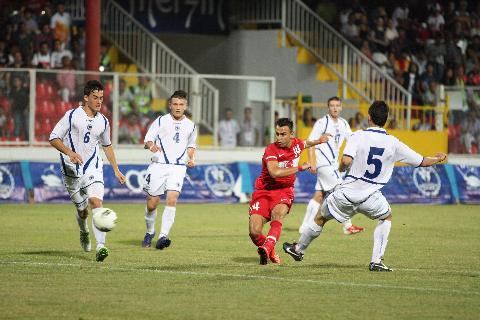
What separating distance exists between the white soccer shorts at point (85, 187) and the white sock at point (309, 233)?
2.63 metres

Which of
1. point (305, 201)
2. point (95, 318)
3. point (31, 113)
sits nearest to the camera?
point (95, 318)

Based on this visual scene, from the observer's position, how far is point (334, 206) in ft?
43.9

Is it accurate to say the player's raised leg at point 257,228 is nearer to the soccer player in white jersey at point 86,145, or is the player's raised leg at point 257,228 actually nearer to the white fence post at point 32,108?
the soccer player in white jersey at point 86,145

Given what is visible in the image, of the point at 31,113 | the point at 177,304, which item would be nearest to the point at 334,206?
the point at 177,304

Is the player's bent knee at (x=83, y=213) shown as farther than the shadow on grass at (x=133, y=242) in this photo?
No

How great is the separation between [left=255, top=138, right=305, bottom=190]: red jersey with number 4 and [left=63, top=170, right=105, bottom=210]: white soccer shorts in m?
2.03

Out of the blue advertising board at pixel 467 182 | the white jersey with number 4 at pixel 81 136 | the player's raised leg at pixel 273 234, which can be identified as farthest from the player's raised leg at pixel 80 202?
the blue advertising board at pixel 467 182

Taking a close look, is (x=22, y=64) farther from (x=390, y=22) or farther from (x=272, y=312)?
(x=272, y=312)

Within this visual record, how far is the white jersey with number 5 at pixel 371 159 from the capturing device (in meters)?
13.1

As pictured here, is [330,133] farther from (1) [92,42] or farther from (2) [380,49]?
(2) [380,49]

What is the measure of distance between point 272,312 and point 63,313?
1.84 meters

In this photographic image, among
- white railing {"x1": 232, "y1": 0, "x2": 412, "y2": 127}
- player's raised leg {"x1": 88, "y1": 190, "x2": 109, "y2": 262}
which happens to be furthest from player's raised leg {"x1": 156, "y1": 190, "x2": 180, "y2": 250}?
white railing {"x1": 232, "y1": 0, "x2": 412, "y2": 127}

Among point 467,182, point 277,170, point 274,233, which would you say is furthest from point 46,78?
point 274,233

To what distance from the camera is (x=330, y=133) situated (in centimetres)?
1914
